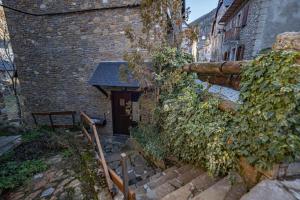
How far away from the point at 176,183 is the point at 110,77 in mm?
3991

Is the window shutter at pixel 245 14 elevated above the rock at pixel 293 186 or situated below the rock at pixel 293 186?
above

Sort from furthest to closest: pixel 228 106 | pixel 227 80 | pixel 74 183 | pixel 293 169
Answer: pixel 74 183 → pixel 227 80 → pixel 228 106 → pixel 293 169

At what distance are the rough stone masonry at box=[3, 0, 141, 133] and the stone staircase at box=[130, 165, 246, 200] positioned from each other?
4.13m

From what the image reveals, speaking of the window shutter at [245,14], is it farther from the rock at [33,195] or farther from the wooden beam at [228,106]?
the rock at [33,195]

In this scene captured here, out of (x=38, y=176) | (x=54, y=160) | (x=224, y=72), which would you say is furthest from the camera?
(x=54, y=160)

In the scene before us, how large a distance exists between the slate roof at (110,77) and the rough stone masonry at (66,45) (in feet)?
1.13

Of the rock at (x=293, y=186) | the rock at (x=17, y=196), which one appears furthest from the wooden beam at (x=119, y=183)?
the rock at (x=17, y=196)

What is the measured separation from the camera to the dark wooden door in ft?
20.0

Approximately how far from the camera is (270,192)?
144cm

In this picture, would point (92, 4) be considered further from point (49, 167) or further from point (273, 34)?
point (273, 34)

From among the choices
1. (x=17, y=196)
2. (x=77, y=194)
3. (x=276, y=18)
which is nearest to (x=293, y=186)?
(x=77, y=194)

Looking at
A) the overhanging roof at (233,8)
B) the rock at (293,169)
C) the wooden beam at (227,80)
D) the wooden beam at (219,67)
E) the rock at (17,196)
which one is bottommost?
the rock at (17,196)

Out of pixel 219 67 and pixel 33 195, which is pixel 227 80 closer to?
pixel 219 67

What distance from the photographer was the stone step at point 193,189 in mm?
2025
